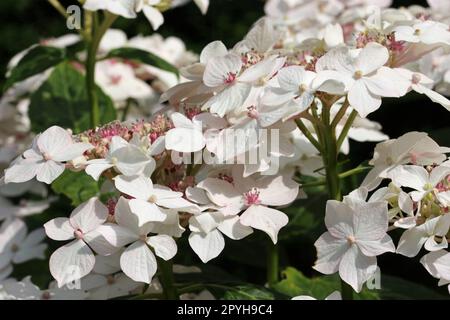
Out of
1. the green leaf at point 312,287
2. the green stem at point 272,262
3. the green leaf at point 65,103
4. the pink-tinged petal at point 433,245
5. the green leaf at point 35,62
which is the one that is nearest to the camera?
the pink-tinged petal at point 433,245

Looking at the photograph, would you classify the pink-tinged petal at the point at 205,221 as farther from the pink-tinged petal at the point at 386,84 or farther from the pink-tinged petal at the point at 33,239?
the pink-tinged petal at the point at 33,239

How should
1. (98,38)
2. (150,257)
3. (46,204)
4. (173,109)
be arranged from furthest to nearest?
(46,204), (98,38), (173,109), (150,257)

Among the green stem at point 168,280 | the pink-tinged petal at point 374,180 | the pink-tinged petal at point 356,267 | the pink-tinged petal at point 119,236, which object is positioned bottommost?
the green stem at point 168,280

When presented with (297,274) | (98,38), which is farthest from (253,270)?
(98,38)

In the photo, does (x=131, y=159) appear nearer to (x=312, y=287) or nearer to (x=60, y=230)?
(x=60, y=230)

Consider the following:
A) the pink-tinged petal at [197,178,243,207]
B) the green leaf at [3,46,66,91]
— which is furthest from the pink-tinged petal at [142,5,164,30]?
the pink-tinged petal at [197,178,243,207]

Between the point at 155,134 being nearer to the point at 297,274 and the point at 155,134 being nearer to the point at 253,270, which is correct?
the point at 297,274

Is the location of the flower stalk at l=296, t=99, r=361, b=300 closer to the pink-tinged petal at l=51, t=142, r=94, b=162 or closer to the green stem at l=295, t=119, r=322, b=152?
the green stem at l=295, t=119, r=322, b=152

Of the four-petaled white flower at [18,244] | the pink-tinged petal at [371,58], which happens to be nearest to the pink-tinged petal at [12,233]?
the four-petaled white flower at [18,244]
